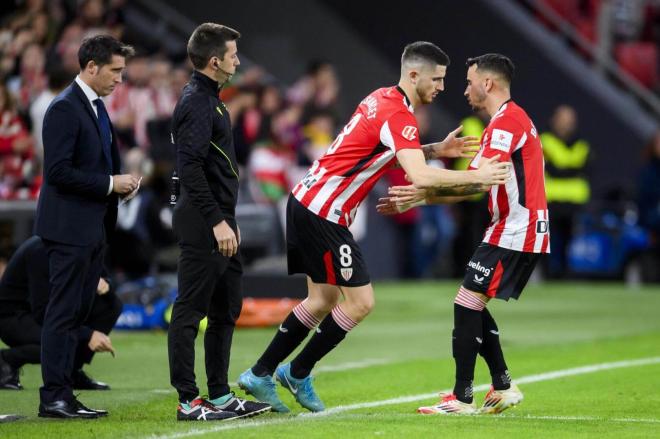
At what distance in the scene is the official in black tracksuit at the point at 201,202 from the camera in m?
7.25

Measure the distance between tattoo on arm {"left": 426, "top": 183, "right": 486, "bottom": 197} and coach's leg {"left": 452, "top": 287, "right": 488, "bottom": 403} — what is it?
0.59 metres

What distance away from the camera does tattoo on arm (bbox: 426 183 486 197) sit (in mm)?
7700

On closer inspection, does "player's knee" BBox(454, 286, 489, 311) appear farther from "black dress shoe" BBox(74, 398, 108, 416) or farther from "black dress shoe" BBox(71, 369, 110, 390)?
"black dress shoe" BBox(71, 369, 110, 390)

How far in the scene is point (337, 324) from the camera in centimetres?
788

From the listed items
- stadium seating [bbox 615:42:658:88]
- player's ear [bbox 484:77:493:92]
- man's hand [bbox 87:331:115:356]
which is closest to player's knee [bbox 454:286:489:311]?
player's ear [bbox 484:77:493:92]

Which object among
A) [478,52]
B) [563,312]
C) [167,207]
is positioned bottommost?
[563,312]

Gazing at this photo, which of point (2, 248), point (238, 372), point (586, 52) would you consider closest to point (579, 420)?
point (238, 372)

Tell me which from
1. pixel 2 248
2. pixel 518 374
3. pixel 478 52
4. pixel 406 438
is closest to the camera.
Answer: pixel 406 438

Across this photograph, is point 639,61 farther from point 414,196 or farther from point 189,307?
point 189,307

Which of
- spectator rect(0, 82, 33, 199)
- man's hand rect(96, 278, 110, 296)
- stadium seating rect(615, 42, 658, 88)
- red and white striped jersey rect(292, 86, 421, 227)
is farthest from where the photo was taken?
stadium seating rect(615, 42, 658, 88)

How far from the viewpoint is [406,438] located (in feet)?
22.1

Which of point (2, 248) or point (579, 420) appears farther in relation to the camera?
point (2, 248)

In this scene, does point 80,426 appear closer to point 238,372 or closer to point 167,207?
point 238,372

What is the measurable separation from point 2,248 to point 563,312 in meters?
6.80
